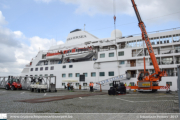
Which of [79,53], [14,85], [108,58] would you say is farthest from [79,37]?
[14,85]

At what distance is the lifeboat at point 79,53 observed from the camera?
29.5 m

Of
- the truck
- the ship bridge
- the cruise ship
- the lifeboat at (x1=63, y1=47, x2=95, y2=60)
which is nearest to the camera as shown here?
the cruise ship

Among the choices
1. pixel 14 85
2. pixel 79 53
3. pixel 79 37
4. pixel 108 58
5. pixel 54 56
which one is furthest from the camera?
pixel 79 37

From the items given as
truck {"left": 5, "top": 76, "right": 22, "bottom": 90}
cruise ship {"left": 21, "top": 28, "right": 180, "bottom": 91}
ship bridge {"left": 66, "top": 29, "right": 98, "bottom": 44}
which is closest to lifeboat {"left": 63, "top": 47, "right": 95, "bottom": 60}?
cruise ship {"left": 21, "top": 28, "right": 180, "bottom": 91}

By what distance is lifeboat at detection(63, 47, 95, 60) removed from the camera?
96.9 ft

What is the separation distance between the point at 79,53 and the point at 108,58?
6288 millimetres

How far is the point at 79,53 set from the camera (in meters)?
30.5

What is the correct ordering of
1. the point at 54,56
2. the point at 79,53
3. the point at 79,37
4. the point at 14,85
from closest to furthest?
the point at 14,85, the point at 79,53, the point at 54,56, the point at 79,37

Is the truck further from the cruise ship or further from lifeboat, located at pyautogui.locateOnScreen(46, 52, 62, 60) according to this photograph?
lifeboat, located at pyautogui.locateOnScreen(46, 52, 62, 60)

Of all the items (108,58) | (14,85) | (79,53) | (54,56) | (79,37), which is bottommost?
(14,85)

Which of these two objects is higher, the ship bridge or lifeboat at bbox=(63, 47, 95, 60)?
the ship bridge

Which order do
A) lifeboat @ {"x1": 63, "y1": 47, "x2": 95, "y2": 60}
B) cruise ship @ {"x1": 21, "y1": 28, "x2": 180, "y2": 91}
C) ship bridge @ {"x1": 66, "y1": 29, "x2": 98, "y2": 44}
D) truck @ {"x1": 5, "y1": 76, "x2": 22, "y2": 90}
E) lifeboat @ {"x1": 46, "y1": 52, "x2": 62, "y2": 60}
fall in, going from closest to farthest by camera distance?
cruise ship @ {"x1": 21, "y1": 28, "x2": 180, "y2": 91}
truck @ {"x1": 5, "y1": 76, "x2": 22, "y2": 90}
lifeboat @ {"x1": 63, "y1": 47, "x2": 95, "y2": 60}
lifeboat @ {"x1": 46, "y1": 52, "x2": 62, "y2": 60}
ship bridge @ {"x1": 66, "y1": 29, "x2": 98, "y2": 44}

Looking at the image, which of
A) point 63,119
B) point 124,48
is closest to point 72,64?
point 124,48

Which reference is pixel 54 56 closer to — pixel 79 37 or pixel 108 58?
pixel 79 37
